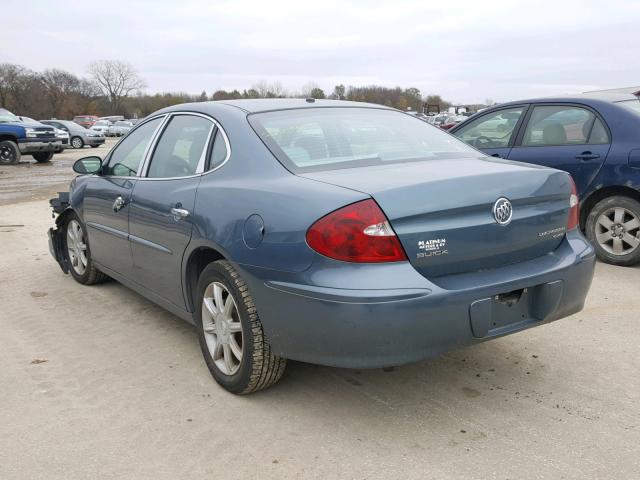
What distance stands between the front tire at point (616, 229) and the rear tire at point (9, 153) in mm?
18699

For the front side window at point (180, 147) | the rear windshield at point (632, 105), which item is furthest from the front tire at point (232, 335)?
the rear windshield at point (632, 105)

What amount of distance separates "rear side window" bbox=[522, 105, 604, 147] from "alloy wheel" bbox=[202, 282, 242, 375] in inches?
164

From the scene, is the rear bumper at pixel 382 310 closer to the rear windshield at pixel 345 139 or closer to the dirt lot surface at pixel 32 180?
the rear windshield at pixel 345 139

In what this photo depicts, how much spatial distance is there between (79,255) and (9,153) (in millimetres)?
16777

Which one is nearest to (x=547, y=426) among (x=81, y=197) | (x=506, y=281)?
(x=506, y=281)

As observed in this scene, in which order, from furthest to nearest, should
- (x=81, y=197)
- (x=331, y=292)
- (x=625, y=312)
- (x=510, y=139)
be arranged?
(x=510, y=139) < (x=81, y=197) < (x=625, y=312) < (x=331, y=292)

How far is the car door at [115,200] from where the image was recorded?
4230mm

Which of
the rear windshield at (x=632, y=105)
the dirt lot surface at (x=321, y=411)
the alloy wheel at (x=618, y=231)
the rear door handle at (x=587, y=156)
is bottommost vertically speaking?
the dirt lot surface at (x=321, y=411)

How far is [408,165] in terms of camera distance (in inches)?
124

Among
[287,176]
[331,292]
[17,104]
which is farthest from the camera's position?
[17,104]

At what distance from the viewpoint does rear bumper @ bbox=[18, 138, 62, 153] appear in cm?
1989

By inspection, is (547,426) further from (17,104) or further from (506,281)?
(17,104)

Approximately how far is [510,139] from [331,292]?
4454 millimetres

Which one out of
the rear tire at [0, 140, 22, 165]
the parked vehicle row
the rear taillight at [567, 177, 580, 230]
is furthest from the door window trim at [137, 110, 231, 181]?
the rear tire at [0, 140, 22, 165]
